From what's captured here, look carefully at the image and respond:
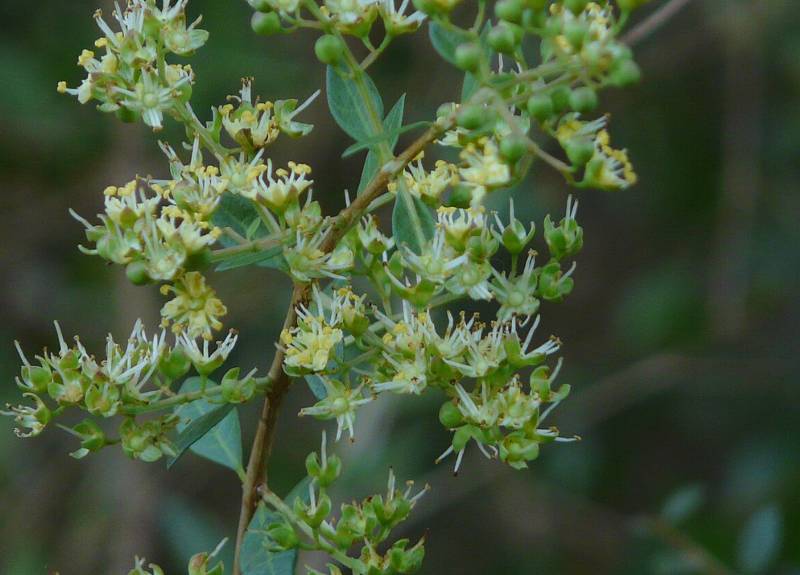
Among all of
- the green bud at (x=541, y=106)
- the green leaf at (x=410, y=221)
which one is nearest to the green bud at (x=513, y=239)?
the green leaf at (x=410, y=221)

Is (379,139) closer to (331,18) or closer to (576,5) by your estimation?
(331,18)

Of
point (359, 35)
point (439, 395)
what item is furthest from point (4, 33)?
point (359, 35)

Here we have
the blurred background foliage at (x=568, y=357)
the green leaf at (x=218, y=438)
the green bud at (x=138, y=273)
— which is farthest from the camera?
the blurred background foliage at (x=568, y=357)

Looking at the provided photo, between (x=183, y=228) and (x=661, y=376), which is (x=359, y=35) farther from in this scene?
(x=661, y=376)

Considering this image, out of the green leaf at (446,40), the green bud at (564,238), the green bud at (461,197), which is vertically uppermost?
the green leaf at (446,40)

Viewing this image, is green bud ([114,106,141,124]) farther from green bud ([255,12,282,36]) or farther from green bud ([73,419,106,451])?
green bud ([73,419,106,451])

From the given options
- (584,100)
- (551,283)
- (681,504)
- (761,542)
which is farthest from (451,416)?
(761,542)

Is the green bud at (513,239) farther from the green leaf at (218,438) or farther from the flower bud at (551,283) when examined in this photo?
the green leaf at (218,438)

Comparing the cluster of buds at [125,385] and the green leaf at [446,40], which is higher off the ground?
the green leaf at [446,40]
